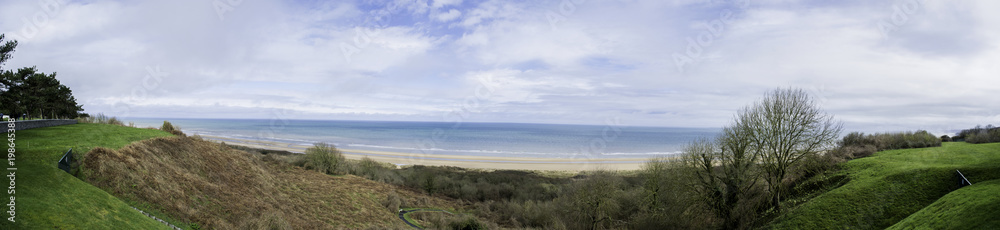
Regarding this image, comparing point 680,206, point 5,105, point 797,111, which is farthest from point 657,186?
point 5,105

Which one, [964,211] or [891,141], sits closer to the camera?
[964,211]

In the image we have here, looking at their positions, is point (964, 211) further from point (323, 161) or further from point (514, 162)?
point (514, 162)

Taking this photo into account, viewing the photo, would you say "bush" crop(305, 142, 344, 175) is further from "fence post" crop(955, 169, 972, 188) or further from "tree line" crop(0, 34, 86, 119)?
"fence post" crop(955, 169, 972, 188)

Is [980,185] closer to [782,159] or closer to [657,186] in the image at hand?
[782,159]

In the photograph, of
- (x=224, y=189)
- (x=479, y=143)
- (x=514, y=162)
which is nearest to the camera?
(x=224, y=189)

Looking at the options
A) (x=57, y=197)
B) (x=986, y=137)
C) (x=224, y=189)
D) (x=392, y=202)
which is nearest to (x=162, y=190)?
(x=224, y=189)

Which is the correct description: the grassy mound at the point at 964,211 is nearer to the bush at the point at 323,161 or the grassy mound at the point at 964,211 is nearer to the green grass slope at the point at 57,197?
the green grass slope at the point at 57,197

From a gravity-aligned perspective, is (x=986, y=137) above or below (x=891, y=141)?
above

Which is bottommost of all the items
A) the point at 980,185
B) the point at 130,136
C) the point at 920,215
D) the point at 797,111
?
the point at 920,215

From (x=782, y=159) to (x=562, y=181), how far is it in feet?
64.8

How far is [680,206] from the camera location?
69.1ft

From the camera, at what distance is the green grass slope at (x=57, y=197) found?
21.7 ft

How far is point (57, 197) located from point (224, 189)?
21.0ft

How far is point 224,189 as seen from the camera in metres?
13.8
